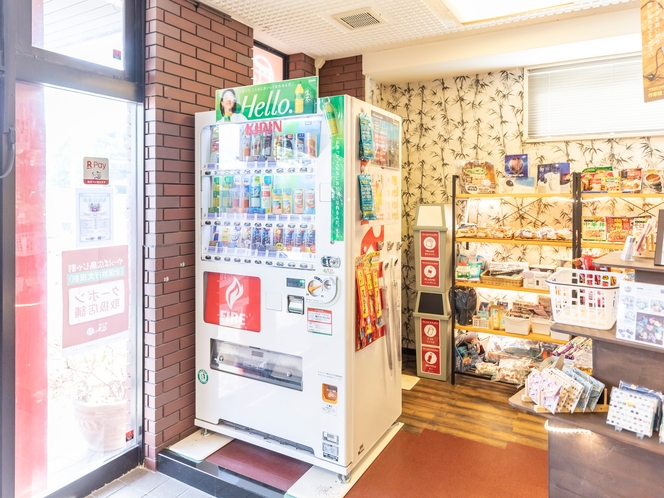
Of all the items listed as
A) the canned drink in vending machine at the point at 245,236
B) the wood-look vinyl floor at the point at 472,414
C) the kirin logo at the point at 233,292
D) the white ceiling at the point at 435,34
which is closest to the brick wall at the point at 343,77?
the white ceiling at the point at 435,34

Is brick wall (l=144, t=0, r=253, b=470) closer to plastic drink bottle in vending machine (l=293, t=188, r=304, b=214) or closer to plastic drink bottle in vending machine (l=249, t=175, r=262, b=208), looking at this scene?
plastic drink bottle in vending machine (l=249, t=175, r=262, b=208)

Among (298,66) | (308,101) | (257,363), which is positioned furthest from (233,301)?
(298,66)

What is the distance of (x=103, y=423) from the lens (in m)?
2.70

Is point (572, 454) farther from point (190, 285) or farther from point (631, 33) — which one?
point (631, 33)

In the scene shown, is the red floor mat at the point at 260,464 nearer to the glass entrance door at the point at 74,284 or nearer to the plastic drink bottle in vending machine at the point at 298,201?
the glass entrance door at the point at 74,284

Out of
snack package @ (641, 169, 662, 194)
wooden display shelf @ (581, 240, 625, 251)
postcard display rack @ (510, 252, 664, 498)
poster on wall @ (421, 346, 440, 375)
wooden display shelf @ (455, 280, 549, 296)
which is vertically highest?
snack package @ (641, 169, 662, 194)

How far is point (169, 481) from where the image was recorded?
2.69 metres

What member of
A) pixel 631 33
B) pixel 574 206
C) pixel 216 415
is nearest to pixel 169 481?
pixel 216 415

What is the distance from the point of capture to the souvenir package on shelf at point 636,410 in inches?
63.7

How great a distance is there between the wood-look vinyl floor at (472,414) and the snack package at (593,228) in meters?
1.43

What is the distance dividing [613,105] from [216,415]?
405cm

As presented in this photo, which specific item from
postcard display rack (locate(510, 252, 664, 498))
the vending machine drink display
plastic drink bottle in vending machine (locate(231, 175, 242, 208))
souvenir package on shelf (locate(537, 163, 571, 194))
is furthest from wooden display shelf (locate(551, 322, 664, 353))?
souvenir package on shelf (locate(537, 163, 571, 194))

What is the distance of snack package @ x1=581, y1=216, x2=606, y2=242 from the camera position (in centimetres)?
368

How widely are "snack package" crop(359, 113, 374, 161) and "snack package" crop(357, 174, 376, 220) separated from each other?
111 mm
